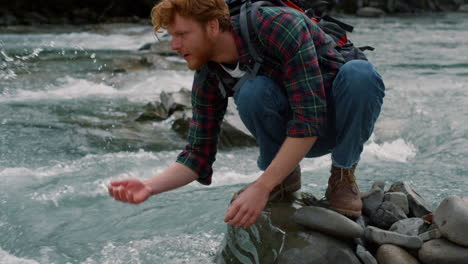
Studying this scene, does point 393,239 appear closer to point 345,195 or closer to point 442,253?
Result: point 442,253

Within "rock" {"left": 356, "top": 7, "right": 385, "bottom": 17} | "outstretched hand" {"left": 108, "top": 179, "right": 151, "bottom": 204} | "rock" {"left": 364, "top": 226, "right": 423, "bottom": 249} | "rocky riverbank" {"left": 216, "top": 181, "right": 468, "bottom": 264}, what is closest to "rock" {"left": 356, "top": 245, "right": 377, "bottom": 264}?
"rocky riverbank" {"left": 216, "top": 181, "right": 468, "bottom": 264}

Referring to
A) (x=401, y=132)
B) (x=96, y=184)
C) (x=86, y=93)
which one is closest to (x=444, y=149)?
(x=401, y=132)

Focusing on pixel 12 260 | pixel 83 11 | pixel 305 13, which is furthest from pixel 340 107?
pixel 83 11

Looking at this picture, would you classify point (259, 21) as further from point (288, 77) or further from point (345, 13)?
point (345, 13)

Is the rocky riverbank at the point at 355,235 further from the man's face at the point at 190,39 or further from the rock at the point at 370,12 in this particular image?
the rock at the point at 370,12

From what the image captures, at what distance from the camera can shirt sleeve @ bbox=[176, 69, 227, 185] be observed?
2.86 meters

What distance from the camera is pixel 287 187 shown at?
3225 millimetres

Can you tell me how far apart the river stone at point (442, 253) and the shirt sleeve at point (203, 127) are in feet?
3.59

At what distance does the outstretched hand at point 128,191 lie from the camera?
2396mm

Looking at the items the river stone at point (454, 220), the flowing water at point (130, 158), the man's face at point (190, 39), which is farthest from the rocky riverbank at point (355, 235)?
the man's face at point (190, 39)

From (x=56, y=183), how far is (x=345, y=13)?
2671 cm

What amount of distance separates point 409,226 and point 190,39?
4.78ft

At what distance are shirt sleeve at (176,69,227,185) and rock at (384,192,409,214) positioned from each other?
1033mm

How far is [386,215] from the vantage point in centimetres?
306
